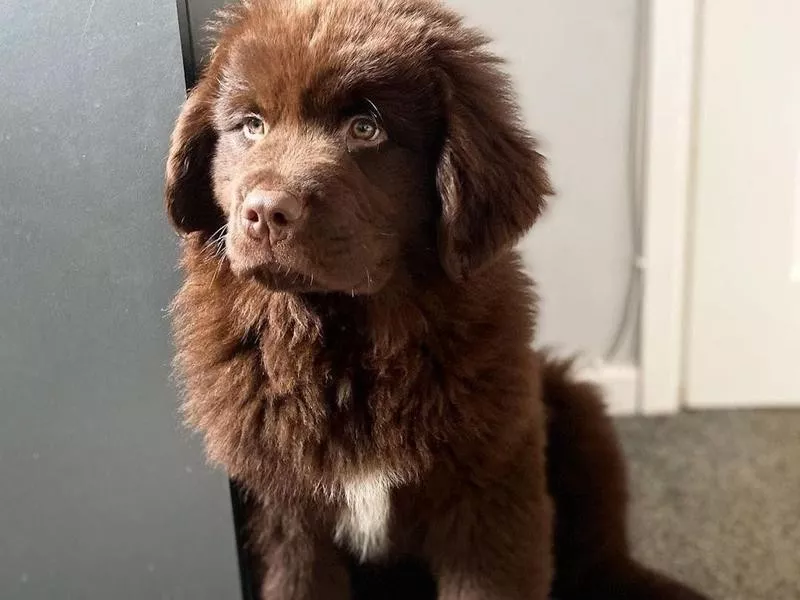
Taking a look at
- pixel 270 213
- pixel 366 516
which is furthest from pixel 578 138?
pixel 270 213

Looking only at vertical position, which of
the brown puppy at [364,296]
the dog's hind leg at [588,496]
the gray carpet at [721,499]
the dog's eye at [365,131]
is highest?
the dog's eye at [365,131]

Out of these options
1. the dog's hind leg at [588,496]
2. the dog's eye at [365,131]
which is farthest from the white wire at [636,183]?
the dog's eye at [365,131]

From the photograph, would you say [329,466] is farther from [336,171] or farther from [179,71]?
[179,71]

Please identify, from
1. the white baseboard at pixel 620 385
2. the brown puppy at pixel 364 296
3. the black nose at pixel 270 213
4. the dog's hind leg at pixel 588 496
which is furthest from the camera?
the white baseboard at pixel 620 385

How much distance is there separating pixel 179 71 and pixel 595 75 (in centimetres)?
120

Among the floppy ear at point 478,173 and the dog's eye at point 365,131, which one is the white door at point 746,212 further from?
the dog's eye at point 365,131

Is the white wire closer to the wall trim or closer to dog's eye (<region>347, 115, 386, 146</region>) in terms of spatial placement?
the wall trim

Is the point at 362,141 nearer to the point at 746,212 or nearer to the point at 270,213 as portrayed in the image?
the point at 270,213

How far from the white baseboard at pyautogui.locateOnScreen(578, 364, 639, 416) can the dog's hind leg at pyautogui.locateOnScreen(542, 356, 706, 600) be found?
2.43 ft

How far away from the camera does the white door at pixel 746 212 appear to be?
2045mm

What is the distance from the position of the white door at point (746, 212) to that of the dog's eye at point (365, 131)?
4.10 feet

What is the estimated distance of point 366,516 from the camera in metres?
1.25

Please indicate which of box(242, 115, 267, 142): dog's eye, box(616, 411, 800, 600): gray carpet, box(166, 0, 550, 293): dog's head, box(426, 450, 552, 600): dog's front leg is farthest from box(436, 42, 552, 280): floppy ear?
box(616, 411, 800, 600): gray carpet

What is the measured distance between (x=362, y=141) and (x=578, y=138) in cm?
115
